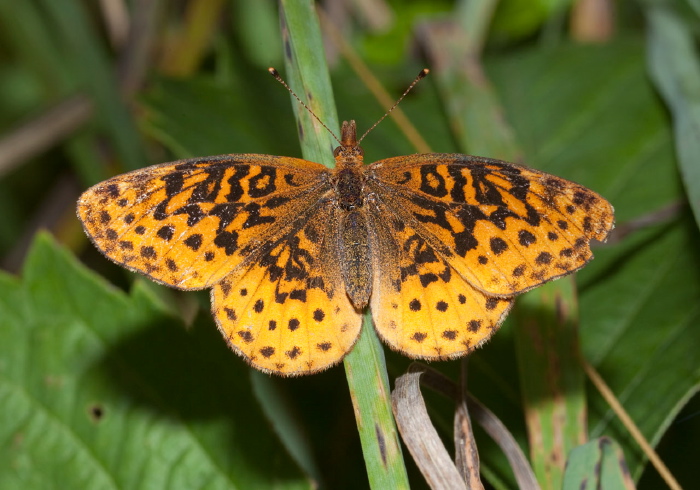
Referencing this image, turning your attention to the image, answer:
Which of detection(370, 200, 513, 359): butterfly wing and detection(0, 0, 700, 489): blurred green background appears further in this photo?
detection(0, 0, 700, 489): blurred green background

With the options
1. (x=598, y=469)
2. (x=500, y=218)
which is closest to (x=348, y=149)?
(x=500, y=218)

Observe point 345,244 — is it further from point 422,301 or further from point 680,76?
point 680,76

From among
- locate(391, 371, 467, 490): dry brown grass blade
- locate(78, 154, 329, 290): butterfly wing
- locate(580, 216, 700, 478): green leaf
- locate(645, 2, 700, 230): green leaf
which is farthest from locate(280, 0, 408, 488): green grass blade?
locate(645, 2, 700, 230): green leaf

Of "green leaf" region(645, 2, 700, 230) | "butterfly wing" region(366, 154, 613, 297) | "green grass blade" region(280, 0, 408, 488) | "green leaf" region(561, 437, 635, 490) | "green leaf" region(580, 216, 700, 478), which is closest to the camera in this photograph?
"green grass blade" region(280, 0, 408, 488)

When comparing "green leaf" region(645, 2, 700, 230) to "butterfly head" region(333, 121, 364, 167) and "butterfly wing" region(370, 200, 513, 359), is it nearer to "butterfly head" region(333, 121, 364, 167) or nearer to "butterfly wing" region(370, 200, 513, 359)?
"butterfly wing" region(370, 200, 513, 359)

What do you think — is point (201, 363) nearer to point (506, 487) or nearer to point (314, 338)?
point (314, 338)

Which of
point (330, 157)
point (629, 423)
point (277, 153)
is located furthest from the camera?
point (277, 153)

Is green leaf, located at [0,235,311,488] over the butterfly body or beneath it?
beneath

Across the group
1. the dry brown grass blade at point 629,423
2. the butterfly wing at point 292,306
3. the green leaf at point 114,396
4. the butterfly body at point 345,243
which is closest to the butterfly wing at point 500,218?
the butterfly body at point 345,243

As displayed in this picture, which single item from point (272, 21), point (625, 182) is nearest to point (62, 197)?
point (272, 21)
